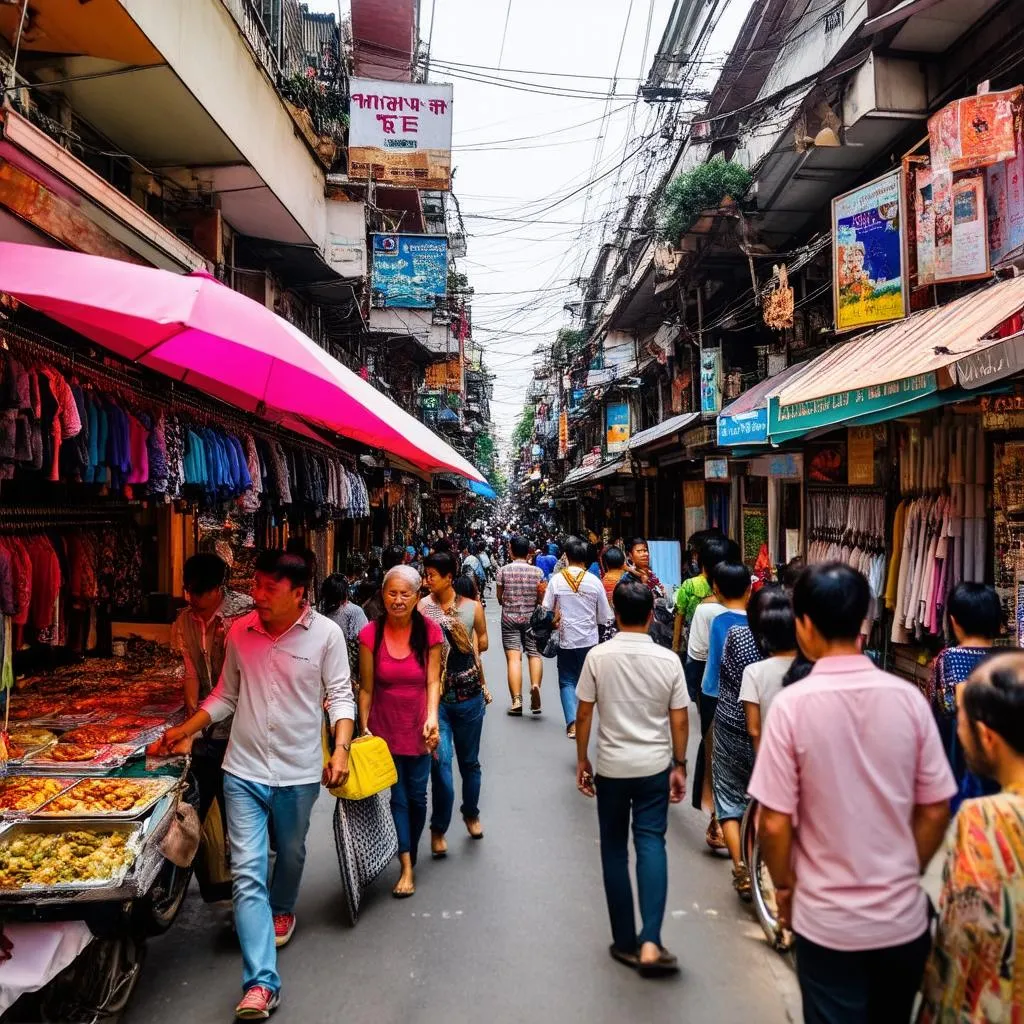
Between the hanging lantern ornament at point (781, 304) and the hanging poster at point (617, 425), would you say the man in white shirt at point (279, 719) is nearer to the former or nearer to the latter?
the hanging lantern ornament at point (781, 304)

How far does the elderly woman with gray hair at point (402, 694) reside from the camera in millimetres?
4371

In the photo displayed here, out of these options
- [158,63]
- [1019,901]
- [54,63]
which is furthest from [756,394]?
[1019,901]

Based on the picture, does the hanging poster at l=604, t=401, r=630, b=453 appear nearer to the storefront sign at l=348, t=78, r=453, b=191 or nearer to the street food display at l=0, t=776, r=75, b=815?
the storefront sign at l=348, t=78, r=453, b=191

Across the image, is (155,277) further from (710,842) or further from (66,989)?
(710,842)

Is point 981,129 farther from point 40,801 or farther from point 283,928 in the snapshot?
point 40,801

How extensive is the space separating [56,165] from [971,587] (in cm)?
597

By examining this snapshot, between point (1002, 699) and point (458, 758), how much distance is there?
370cm

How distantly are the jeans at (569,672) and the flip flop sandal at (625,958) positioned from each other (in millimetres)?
3899

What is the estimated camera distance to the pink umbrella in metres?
3.02

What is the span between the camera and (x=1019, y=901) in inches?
68.8

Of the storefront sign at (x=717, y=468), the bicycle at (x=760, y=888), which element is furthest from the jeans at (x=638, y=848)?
the storefront sign at (x=717, y=468)

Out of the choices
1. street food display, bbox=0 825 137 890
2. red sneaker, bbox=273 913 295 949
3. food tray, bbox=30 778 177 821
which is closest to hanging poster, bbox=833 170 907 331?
red sneaker, bbox=273 913 295 949

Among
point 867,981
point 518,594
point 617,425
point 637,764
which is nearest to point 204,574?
point 637,764

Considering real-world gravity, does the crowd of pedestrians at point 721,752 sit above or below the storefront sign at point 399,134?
below
